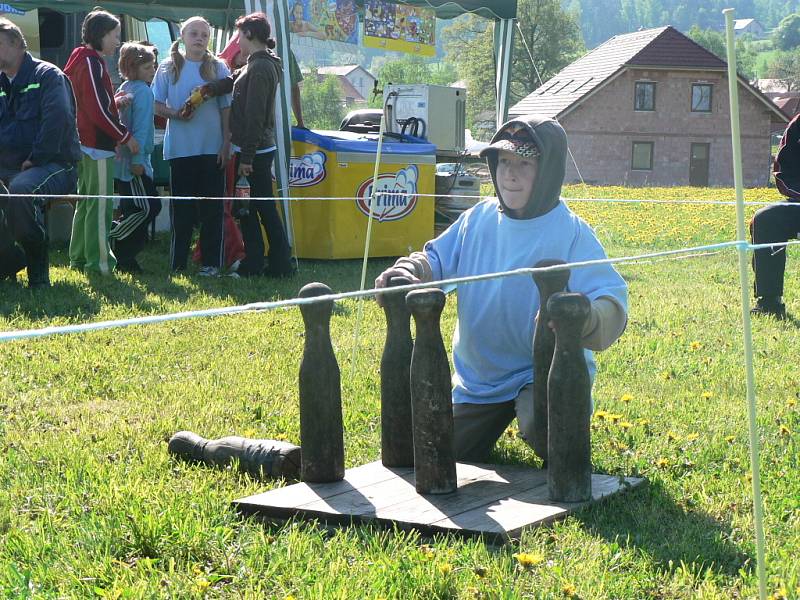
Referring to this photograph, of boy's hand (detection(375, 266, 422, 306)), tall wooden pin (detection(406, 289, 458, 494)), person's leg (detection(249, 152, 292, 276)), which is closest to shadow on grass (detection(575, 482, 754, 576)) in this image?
tall wooden pin (detection(406, 289, 458, 494))

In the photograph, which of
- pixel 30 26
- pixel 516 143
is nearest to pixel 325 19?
pixel 30 26

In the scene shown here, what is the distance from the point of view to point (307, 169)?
1057cm

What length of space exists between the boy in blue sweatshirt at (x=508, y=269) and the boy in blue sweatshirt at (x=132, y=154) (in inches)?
208

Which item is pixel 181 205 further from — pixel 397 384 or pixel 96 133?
pixel 397 384

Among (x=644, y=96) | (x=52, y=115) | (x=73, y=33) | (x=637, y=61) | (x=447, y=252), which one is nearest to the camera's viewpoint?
(x=447, y=252)

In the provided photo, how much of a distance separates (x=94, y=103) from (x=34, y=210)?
3.85 ft

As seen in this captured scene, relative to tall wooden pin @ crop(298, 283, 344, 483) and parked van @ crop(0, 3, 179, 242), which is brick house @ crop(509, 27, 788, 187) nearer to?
parked van @ crop(0, 3, 179, 242)

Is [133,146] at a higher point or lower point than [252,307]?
higher

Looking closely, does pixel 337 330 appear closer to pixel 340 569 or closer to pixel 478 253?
pixel 478 253

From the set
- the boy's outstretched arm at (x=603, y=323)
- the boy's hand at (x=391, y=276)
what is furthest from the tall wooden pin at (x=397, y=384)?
the boy's outstretched arm at (x=603, y=323)

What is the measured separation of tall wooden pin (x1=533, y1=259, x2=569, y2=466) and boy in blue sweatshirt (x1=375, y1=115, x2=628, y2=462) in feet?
0.39

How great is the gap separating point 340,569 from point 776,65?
14498cm

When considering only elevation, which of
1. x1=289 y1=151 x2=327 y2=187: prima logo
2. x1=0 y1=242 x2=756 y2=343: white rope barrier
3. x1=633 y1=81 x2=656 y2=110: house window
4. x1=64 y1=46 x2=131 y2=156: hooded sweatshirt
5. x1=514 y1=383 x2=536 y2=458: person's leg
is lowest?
x1=514 y1=383 x2=536 y2=458: person's leg

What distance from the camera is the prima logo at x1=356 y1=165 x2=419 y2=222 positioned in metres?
10.7
